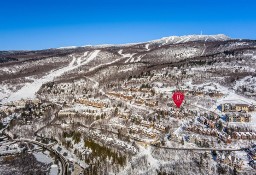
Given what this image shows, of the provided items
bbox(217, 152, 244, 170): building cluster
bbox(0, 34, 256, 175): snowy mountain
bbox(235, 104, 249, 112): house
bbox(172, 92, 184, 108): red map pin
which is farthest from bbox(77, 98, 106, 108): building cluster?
bbox(217, 152, 244, 170): building cluster

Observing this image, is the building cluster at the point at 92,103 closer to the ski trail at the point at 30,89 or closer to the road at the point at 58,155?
the ski trail at the point at 30,89

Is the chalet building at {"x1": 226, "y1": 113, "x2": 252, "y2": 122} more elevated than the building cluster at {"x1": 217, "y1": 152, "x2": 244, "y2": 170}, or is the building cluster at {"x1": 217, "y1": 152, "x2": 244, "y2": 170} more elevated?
the chalet building at {"x1": 226, "y1": 113, "x2": 252, "y2": 122}

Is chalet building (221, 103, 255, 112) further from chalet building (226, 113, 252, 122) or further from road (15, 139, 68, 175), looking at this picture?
road (15, 139, 68, 175)

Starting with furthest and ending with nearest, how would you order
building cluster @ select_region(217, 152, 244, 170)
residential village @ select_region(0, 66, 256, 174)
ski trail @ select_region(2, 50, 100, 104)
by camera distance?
ski trail @ select_region(2, 50, 100, 104) < residential village @ select_region(0, 66, 256, 174) < building cluster @ select_region(217, 152, 244, 170)

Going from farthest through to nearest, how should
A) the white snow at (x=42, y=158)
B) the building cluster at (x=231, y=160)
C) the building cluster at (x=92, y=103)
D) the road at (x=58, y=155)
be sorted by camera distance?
the building cluster at (x=92, y=103) → the white snow at (x=42, y=158) → the road at (x=58, y=155) → the building cluster at (x=231, y=160)

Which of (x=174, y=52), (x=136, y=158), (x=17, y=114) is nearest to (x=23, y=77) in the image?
(x=17, y=114)

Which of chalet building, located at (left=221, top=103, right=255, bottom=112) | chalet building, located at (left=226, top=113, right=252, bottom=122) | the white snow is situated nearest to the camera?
the white snow

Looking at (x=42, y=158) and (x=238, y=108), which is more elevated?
(x=238, y=108)

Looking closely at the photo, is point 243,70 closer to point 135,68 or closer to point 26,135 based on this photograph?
point 135,68

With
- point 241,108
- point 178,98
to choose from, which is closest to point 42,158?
point 178,98

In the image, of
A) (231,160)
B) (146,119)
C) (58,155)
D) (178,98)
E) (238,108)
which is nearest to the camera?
(231,160)

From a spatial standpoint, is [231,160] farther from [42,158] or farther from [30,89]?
[30,89]

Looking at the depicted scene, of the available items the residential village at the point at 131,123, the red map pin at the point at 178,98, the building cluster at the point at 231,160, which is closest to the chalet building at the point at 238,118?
the residential village at the point at 131,123
